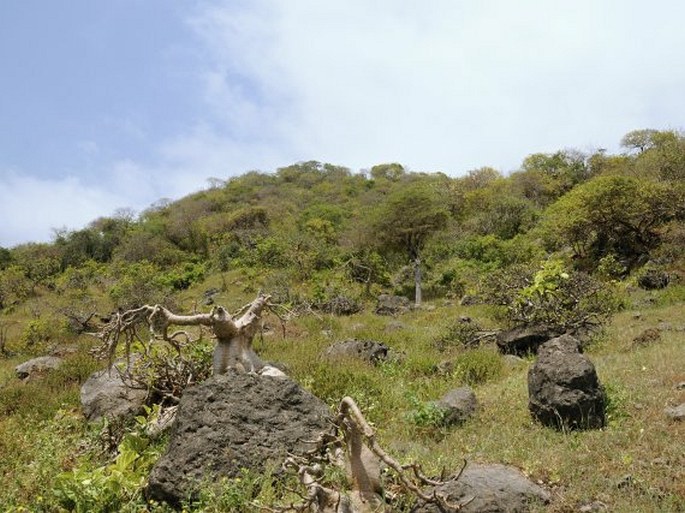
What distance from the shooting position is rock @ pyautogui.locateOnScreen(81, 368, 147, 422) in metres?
6.91

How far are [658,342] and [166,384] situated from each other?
7.63 metres

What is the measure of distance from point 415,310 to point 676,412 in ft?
50.6

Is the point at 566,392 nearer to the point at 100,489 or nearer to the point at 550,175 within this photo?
the point at 100,489

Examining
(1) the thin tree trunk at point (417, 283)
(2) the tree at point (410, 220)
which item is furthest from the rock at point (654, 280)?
(2) the tree at point (410, 220)

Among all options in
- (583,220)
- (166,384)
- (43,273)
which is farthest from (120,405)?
(43,273)

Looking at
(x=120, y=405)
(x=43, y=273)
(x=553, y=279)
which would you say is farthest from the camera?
(x=43, y=273)

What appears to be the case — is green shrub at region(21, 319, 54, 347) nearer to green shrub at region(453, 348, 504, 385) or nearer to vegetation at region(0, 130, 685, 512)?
vegetation at region(0, 130, 685, 512)

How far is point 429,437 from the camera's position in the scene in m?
6.05

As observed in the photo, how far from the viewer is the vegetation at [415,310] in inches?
195

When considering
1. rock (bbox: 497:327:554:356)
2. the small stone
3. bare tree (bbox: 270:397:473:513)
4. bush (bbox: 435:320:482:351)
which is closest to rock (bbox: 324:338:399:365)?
bush (bbox: 435:320:482:351)

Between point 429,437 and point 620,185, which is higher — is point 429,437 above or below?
below

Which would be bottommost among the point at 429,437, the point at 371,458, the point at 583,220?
the point at 429,437

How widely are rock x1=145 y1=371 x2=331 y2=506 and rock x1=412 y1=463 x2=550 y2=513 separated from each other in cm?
123

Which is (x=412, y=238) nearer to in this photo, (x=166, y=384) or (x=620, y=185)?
(x=620, y=185)
